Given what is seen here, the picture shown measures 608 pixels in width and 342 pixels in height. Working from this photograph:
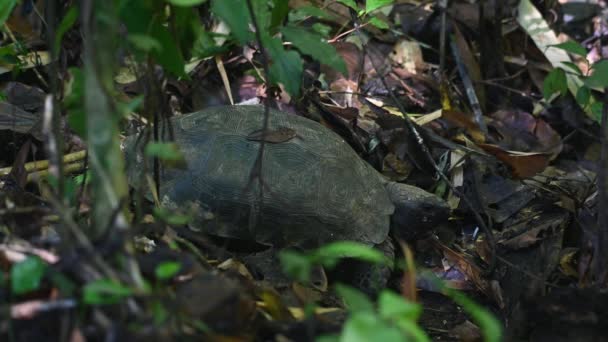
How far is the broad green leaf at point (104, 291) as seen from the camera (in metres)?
1.33

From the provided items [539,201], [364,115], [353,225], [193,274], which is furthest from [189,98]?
[193,274]

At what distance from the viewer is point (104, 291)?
1.37 m

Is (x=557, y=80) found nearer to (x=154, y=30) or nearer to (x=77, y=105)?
(x=154, y=30)

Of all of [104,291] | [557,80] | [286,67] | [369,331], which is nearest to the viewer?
[369,331]

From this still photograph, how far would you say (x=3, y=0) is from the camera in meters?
2.05

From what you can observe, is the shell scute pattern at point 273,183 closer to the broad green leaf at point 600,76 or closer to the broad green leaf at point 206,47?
the broad green leaf at point 206,47

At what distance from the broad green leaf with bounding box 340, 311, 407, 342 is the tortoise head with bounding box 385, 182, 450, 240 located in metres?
2.68

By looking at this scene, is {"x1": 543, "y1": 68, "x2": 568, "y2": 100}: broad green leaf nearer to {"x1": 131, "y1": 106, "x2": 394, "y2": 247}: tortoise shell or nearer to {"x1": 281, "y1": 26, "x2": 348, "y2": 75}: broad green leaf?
{"x1": 131, "y1": 106, "x2": 394, "y2": 247}: tortoise shell

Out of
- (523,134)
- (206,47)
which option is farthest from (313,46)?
(523,134)

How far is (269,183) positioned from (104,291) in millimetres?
2130

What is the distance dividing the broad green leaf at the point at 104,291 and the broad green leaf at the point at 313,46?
0.86 m

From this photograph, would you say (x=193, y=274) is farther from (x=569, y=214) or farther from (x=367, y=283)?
(x=569, y=214)

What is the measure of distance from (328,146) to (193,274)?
83.5 inches

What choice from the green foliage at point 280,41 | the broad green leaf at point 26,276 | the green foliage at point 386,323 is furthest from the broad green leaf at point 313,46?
the broad green leaf at point 26,276
